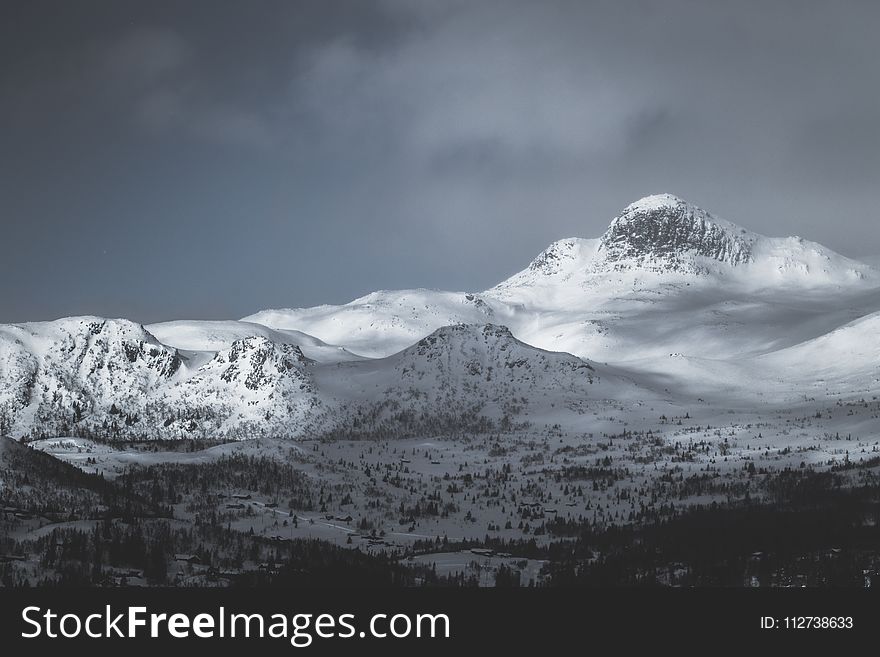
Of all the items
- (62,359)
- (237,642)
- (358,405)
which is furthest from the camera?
(62,359)

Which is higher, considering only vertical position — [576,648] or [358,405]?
[358,405]

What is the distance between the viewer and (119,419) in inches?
4651

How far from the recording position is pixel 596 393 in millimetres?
117562

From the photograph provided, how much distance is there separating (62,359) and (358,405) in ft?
137

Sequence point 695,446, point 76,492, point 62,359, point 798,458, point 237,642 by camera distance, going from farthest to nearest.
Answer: point 62,359 → point 695,446 → point 798,458 → point 76,492 → point 237,642

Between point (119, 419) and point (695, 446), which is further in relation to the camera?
point (119, 419)

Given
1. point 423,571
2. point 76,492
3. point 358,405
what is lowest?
point 423,571

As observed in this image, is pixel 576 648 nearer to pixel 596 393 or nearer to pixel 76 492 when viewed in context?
pixel 76 492

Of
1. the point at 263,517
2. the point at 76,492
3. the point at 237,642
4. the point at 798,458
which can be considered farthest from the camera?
the point at 798,458

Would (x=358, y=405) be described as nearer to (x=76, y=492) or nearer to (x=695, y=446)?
(x=695, y=446)

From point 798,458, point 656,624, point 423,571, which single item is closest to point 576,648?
point 656,624

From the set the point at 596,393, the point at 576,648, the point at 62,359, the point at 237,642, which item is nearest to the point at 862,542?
the point at 576,648

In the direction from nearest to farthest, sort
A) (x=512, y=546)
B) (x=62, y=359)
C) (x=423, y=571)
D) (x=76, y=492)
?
(x=423, y=571) → (x=76, y=492) → (x=512, y=546) → (x=62, y=359)

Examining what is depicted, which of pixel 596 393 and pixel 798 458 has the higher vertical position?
pixel 596 393
